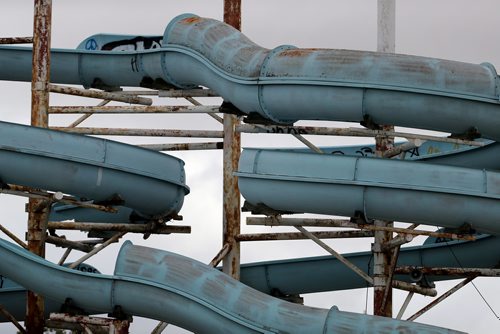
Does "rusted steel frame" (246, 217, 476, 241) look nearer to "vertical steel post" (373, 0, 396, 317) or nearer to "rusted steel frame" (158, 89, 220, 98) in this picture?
"vertical steel post" (373, 0, 396, 317)

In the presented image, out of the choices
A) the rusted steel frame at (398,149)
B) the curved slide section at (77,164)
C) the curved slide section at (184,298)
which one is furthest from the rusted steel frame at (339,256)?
the curved slide section at (184,298)

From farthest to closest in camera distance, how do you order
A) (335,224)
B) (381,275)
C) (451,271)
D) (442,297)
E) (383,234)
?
1. (442,297)
2. (383,234)
3. (381,275)
4. (335,224)
5. (451,271)

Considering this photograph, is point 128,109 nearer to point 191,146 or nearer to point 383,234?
point 191,146

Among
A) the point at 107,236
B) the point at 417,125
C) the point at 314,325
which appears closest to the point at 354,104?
the point at 417,125

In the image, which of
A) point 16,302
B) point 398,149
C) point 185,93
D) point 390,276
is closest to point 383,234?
point 390,276

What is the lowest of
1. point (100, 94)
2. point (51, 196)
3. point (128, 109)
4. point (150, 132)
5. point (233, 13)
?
point (51, 196)

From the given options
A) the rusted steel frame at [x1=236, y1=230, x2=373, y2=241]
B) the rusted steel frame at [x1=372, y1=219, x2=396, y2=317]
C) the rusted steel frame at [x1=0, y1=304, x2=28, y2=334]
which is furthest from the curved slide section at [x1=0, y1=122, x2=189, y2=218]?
the rusted steel frame at [x1=372, y1=219, x2=396, y2=317]

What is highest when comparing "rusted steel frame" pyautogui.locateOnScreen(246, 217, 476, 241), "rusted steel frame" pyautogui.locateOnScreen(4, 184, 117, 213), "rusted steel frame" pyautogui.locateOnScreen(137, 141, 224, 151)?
"rusted steel frame" pyautogui.locateOnScreen(137, 141, 224, 151)

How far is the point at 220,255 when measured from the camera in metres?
51.4

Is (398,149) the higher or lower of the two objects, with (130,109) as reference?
lower

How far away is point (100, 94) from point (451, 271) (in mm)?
8801

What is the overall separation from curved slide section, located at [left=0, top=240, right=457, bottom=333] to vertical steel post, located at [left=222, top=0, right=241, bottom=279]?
23.0 feet

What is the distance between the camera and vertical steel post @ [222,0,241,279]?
5169cm

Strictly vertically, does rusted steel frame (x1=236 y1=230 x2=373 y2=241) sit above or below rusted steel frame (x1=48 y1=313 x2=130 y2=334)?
above
